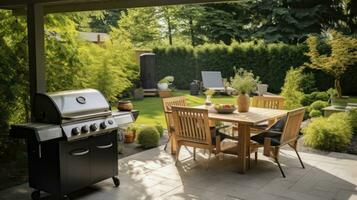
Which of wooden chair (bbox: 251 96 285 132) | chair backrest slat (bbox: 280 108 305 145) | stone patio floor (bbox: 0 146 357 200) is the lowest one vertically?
stone patio floor (bbox: 0 146 357 200)

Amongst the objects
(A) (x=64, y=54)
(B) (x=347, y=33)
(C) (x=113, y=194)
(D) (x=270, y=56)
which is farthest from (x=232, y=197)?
(B) (x=347, y=33)

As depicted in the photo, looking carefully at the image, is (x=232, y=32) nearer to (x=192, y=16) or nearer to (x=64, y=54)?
(x=192, y=16)

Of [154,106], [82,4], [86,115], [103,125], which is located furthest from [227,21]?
[86,115]

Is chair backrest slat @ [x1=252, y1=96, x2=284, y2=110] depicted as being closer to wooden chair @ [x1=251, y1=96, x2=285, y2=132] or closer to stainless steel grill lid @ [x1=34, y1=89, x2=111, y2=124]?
wooden chair @ [x1=251, y1=96, x2=285, y2=132]

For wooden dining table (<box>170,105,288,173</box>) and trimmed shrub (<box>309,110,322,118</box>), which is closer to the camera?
wooden dining table (<box>170,105,288,173</box>)

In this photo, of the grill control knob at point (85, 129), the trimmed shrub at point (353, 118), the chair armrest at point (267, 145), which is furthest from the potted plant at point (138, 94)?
the grill control knob at point (85, 129)

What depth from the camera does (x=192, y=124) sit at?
4879mm

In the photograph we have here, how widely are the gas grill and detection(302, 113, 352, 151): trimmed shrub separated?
3.55m

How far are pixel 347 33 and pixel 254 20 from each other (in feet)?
16.5

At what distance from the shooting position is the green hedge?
13.2 metres

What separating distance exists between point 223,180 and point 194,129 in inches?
30.7

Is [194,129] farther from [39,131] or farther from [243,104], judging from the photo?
[39,131]

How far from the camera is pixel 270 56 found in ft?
46.2

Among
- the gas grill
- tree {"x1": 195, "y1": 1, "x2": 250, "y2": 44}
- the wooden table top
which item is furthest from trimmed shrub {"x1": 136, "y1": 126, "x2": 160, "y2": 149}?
tree {"x1": 195, "y1": 1, "x2": 250, "y2": 44}
